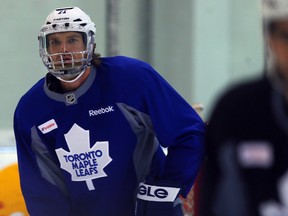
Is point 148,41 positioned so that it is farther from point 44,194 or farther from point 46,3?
point 44,194

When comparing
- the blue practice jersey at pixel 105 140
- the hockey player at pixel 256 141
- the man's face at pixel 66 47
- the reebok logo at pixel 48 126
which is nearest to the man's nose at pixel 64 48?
the man's face at pixel 66 47

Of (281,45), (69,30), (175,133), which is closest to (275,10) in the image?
(281,45)

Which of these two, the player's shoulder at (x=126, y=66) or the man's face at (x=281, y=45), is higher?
the man's face at (x=281, y=45)

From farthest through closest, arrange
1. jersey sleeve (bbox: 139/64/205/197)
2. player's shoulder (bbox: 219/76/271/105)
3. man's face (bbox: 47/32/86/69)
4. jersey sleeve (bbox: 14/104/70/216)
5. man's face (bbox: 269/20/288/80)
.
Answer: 1. jersey sleeve (bbox: 14/104/70/216)
2. man's face (bbox: 47/32/86/69)
3. jersey sleeve (bbox: 139/64/205/197)
4. player's shoulder (bbox: 219/76/271/105)
5. man's face (bbox: 269/20/288/80)

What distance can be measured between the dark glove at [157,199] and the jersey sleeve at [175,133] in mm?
46

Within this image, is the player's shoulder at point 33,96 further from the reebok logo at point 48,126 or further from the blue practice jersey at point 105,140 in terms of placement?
the reebok logo at point 48,126

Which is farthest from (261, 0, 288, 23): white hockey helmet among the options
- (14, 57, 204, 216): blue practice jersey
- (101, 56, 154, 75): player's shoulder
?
(101, 56, 154, 75): player's shoulder

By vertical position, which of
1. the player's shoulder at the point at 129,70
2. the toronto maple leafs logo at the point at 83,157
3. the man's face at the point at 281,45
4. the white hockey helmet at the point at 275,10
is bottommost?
the toronto maple leafs logo at the point at 83,157

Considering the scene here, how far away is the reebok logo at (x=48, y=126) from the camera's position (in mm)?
4098

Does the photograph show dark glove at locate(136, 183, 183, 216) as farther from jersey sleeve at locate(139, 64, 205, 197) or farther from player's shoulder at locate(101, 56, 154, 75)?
player's shoulder at locate(101, 56, 154, 75)

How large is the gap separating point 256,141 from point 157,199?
1629mm

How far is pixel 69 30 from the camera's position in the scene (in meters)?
4.12

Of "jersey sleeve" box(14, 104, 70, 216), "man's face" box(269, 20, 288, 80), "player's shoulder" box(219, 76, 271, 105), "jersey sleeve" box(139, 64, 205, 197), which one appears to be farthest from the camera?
"jersey sleeve" box(14, 104, 70, 216)

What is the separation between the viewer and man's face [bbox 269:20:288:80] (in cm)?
228
